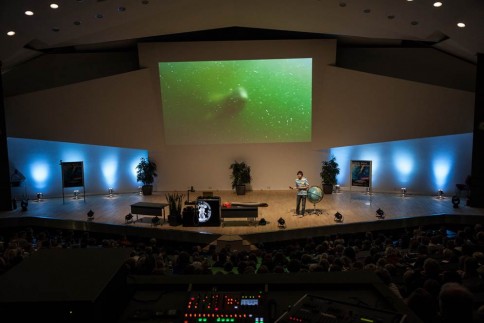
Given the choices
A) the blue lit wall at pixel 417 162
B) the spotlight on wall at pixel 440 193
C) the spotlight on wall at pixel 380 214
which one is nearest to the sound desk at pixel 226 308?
the spotlight on wall at pixel 380 214

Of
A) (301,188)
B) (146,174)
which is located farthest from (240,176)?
(301,188)

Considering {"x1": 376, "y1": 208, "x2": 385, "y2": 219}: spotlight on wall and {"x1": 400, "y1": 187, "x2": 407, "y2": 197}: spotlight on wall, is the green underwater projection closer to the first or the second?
{"x1": 400, "y1": 187, "x2": 407, "y2": 197}: spotlight on wall

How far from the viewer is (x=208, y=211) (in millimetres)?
11305

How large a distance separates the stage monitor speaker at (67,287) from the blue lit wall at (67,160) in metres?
13.7

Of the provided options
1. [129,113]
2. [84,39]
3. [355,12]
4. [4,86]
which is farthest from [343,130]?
[4,86]

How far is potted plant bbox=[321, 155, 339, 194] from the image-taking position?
50.8 ft

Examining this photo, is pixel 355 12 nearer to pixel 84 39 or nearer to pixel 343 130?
pixel 343 130

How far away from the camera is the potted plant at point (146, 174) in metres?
15.9

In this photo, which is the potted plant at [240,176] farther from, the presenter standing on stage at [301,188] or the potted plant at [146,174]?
the presenter standing on stage at [301,188]

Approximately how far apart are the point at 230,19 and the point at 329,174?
5.76 meters

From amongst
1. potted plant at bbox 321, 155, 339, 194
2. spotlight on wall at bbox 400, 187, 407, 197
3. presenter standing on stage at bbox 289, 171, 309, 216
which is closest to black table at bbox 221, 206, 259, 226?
presenter standing on stage at bbox 289, 171, 309, 216

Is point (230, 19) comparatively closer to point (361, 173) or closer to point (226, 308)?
point (361, 173)

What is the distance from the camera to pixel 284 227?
36.2ft

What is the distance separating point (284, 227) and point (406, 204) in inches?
170
